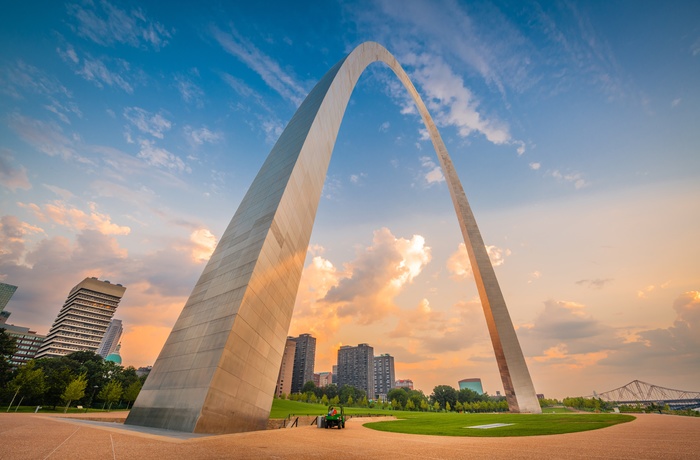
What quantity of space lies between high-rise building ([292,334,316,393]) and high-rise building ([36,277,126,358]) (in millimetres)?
84806

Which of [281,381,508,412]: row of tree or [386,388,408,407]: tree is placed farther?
[386,388,408,407]: tree

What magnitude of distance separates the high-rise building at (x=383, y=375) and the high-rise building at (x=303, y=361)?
45.1 metres

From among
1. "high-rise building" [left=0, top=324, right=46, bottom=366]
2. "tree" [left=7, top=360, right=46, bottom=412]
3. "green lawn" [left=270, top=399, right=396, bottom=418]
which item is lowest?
"green lawn" [left=270, top=399, right=396, bottom=418]

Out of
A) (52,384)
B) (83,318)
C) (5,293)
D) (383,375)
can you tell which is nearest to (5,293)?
(5,293)

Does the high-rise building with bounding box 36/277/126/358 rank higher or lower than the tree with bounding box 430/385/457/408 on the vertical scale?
higher

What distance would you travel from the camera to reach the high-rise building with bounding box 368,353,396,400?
16725cm

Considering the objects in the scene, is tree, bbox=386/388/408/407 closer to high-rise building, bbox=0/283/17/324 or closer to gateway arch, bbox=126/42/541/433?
gateway arch, bbox=126/42/541/433

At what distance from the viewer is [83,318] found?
427ft

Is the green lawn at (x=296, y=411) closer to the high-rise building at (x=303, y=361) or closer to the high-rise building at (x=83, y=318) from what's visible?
the high-rise building at (x=303, y=361)

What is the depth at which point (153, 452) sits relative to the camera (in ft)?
18.9

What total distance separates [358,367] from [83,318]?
430ft

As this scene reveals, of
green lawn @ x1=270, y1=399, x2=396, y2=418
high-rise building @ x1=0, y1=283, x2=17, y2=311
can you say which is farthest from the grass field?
high-rise building @ x1=0, y1=283, x2=17, y2=311

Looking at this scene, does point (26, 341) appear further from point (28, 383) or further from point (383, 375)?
point (383, 375)

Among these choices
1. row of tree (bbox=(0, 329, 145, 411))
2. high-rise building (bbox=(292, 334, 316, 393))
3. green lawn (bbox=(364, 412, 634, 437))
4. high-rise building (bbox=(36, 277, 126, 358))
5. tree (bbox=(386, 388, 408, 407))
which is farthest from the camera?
high-rise building (bbox=(292, 334, 316, 393))
